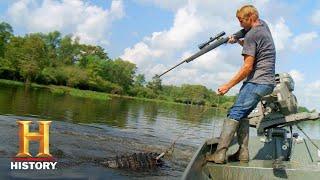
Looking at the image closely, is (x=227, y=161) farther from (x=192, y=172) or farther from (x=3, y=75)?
(x=3, y=75)

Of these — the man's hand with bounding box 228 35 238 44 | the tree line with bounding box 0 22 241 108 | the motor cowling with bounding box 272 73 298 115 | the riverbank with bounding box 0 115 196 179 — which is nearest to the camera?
the motor cowling with bounding box 272 73 298 115

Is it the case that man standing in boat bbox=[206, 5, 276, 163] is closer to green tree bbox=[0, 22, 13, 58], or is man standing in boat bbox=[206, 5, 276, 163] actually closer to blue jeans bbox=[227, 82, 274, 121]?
blue jeans bbox=[227, 82, 274, 121]

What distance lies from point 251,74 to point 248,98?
41 centimetres

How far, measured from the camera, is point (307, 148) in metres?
8.62

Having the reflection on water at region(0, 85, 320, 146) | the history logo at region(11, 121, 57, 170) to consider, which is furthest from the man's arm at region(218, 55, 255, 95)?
the history logo at region(11, 121, 57, 170)

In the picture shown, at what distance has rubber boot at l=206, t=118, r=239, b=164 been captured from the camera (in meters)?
6.87

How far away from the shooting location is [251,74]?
23.3 ft

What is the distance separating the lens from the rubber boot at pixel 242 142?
722 cm

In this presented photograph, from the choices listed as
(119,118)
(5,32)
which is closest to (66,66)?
(5,32)

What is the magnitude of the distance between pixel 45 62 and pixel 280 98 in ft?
361

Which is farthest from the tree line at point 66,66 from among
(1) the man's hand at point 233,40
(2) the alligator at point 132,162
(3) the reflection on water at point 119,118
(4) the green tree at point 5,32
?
(1) the man's hand at point 233,40

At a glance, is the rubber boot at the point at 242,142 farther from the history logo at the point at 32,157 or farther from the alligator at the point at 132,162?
the alligator at the point at 132,162

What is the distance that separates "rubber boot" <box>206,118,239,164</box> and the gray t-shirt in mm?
749

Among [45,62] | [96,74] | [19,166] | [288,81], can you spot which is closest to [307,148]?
[288,81]
